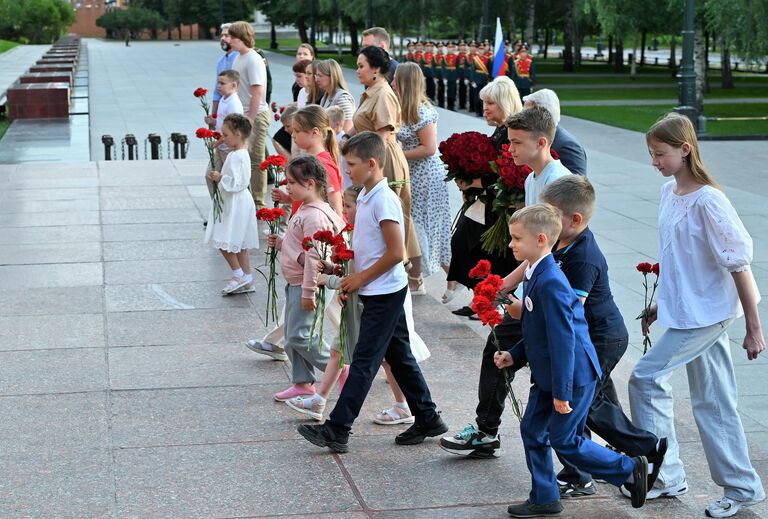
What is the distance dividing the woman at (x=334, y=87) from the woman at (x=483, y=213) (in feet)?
5.76

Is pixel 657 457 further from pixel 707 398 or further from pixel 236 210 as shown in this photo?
pixel 236 210

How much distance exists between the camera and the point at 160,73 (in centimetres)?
4728

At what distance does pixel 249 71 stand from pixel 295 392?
222 inches

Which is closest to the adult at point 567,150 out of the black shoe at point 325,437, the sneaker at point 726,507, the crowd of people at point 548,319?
the crowd of people at point 548,319

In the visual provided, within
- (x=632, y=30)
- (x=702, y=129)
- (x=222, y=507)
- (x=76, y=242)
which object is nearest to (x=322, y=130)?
(x=222, y=507)

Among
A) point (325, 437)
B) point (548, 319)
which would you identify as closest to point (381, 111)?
point (325, 437)

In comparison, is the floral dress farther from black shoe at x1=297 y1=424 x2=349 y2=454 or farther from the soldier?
the soldier

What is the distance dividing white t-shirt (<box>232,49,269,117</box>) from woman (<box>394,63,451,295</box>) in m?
3.00

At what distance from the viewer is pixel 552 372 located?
15.3 feet

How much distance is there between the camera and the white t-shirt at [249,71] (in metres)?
11.5

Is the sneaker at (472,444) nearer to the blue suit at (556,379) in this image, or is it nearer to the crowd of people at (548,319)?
the crowd of people at (548,319)

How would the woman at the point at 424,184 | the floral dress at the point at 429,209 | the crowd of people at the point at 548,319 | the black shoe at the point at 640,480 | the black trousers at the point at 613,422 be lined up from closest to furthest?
the crowd of people at the point at 548,319 → the black shoe at the point at 640,480 → the black trousers at the point at 613,422 → the woman at the point at 424,184 → the floral dress at the point at 429,209

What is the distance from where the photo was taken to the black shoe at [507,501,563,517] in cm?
493

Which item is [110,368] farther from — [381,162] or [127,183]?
[127,183]
